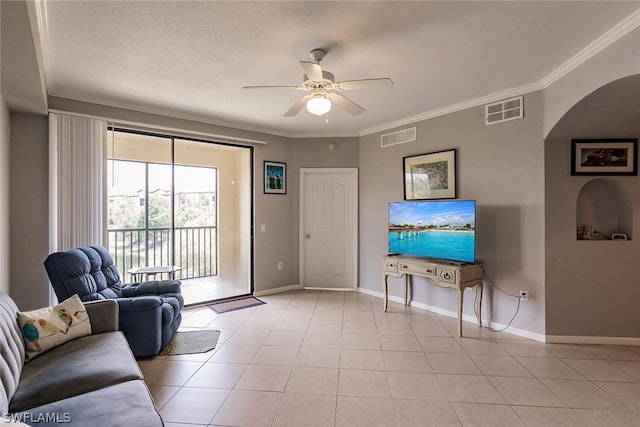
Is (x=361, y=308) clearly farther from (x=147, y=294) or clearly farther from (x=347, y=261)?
(x=147, y=294)

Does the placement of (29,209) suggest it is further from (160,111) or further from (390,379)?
(390,379)

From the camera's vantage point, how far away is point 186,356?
294cm

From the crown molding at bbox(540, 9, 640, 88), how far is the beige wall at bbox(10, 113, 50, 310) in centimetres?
501

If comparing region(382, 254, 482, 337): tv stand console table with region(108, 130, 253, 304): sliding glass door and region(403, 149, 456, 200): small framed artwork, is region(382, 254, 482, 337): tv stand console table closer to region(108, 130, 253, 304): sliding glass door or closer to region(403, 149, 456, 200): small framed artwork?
region(403, 149, 456, 200): small framed artwork

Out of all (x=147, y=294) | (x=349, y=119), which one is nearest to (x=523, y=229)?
(x=349, y=119)

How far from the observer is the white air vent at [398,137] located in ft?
14.6

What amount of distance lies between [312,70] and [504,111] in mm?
2401

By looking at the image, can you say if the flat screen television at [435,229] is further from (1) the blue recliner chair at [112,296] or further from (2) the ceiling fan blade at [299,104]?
(1) the blue recliner chair at [112,296]

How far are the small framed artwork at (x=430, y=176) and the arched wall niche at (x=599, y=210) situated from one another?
1.28 metres

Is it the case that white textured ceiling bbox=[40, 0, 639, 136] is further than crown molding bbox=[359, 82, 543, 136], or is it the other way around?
crown molding bbox=[359, 82, 543, 136]

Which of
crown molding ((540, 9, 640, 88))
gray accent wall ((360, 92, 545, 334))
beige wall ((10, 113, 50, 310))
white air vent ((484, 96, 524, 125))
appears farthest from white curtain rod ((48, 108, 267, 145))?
crown molding ((540, 9, 640, 88))

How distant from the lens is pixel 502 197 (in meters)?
3.54

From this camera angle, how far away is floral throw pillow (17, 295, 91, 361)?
2.02 m

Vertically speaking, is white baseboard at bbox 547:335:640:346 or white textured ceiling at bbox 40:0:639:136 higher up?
white textured ceiling at bbox 40:0:639:136
